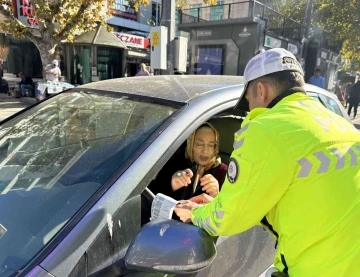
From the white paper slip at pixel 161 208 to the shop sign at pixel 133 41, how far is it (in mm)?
18808

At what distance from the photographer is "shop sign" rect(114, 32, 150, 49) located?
18.9 metres

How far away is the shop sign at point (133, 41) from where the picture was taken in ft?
62.0

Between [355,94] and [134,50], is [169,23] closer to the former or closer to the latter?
[355,94]

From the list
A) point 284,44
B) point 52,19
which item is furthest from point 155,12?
point 52,19

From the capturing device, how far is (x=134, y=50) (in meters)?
19.8

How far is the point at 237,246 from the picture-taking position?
1.54 m

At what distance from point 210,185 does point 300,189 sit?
2.77ft

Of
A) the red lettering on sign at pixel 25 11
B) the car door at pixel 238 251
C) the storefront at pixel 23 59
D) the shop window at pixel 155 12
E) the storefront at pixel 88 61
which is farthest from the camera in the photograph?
the shop window at pixel 155 12

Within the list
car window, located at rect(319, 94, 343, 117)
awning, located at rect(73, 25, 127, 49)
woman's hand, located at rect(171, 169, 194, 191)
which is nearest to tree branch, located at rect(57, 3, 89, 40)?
awning, located at rect(73, 25, 127, 49)

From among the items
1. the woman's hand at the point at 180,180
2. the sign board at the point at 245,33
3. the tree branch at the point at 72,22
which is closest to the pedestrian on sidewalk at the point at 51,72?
the tree branch at the point at 72,22

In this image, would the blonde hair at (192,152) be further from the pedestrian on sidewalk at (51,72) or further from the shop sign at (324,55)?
the shop sign at (324,55)

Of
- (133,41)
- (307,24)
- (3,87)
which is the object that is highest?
(307,24)

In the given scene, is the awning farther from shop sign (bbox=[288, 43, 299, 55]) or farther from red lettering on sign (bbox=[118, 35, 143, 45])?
shop sign (bbox=[288, 43, 299, 55])

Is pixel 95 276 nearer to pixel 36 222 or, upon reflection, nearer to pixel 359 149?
pixel 36 222
